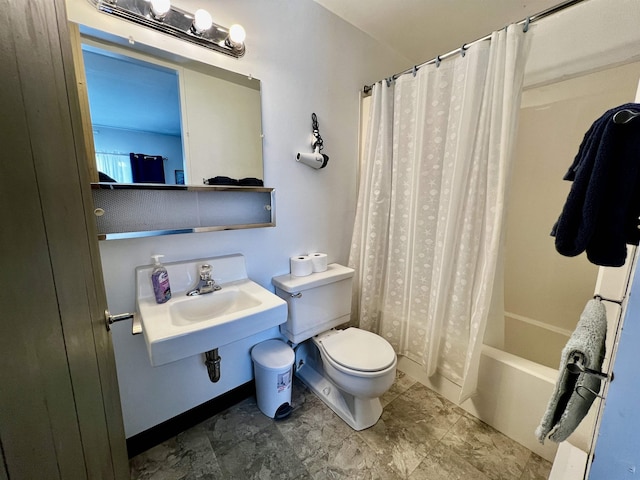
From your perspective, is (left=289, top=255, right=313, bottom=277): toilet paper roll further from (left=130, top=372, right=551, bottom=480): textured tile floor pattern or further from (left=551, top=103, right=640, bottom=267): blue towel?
(left=551, top=103, right=640, bottom=267): blue towel

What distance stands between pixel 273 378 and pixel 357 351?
0.48 meters

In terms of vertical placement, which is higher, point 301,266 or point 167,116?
point 167,116

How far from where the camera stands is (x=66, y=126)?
0.49m

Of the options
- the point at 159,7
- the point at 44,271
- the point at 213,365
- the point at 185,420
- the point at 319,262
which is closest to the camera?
the point at 44,271

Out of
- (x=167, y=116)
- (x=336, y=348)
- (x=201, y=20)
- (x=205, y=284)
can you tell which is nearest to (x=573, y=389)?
(x=336, y=348)

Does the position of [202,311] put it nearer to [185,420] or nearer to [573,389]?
[185,420]

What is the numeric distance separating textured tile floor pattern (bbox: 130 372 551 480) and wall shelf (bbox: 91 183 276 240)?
1.09m

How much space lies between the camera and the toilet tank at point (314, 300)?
146cm

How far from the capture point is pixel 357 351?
1.40m

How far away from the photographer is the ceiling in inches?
57.6

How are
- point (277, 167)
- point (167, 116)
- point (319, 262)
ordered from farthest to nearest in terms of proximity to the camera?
point (319, 262) < point (277, 167) < point (167, 116)

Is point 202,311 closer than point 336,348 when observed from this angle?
Yes

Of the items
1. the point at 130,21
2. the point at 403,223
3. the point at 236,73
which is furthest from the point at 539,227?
the point at 130,21

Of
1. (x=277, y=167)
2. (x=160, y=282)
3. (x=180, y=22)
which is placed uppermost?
(x=180, y=22)
